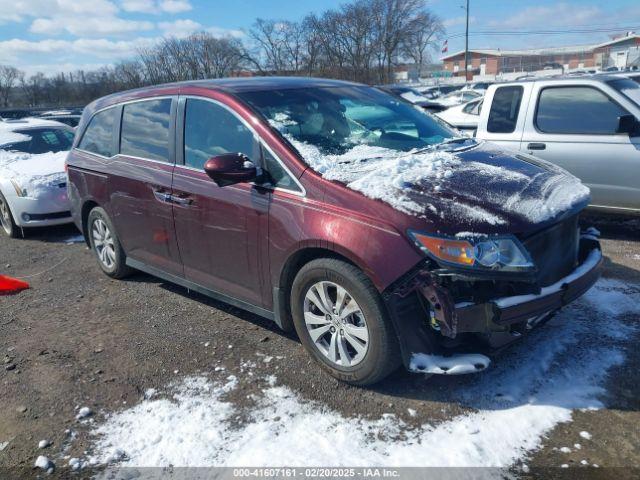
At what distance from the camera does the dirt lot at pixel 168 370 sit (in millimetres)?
2777

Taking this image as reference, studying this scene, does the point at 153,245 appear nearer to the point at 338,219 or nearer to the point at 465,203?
the point at 338,219

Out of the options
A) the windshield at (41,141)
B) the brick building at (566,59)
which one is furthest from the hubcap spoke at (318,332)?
the brick building at (566,59)

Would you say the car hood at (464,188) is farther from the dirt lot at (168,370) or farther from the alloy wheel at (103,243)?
the alloy wheel at (103,243)

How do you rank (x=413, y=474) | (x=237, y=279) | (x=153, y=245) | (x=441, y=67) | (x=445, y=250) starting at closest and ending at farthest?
(x=413, y=474) < (x=445, y=250) < (x=237, y=279) < (x=153, y=245) < (x=441, y=67)

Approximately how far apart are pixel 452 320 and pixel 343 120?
1767 mm

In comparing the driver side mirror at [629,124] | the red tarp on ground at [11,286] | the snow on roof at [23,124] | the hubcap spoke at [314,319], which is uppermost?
the snow on roof at [23,124]

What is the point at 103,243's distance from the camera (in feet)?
17.3

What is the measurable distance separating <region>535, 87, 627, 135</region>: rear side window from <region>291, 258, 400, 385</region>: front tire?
410 centimetres

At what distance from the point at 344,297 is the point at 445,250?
0.66 metres

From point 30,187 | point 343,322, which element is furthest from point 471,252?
point 30,187

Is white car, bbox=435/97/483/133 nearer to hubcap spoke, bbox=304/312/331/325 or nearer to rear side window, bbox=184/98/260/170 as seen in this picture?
rear side window, bbox=184/98/260/170

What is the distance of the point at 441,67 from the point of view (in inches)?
3622

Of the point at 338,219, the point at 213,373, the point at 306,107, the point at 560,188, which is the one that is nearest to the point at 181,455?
the point at 213,373

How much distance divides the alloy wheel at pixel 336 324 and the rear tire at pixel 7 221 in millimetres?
5644
